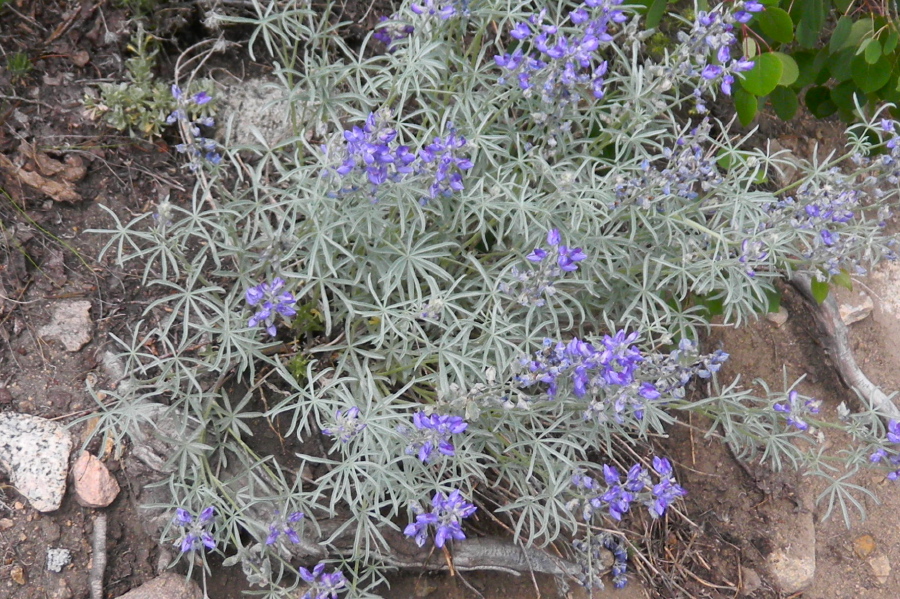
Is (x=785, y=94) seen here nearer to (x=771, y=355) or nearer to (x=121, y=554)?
(x=771, y=355)

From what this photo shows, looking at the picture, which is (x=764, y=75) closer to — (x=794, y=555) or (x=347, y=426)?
(x=347, y=426)

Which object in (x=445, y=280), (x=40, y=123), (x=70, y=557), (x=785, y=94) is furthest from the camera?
(x=785, y=94)

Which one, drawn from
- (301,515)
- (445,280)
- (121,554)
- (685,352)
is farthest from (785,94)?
(121,554)

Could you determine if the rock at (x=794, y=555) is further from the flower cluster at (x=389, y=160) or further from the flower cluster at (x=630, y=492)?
the flower cluster at (x=389, y=160)

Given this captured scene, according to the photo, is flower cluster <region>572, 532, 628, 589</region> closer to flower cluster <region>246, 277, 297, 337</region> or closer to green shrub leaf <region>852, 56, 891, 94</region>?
flower cluster <region>246, 277, 297, 337</region>

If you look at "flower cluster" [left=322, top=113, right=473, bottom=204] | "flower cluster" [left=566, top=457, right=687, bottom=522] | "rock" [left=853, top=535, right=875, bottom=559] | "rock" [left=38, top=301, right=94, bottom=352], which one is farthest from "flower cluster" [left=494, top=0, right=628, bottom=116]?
"rock" [left=853, top=535, right=875, bottom=559]
